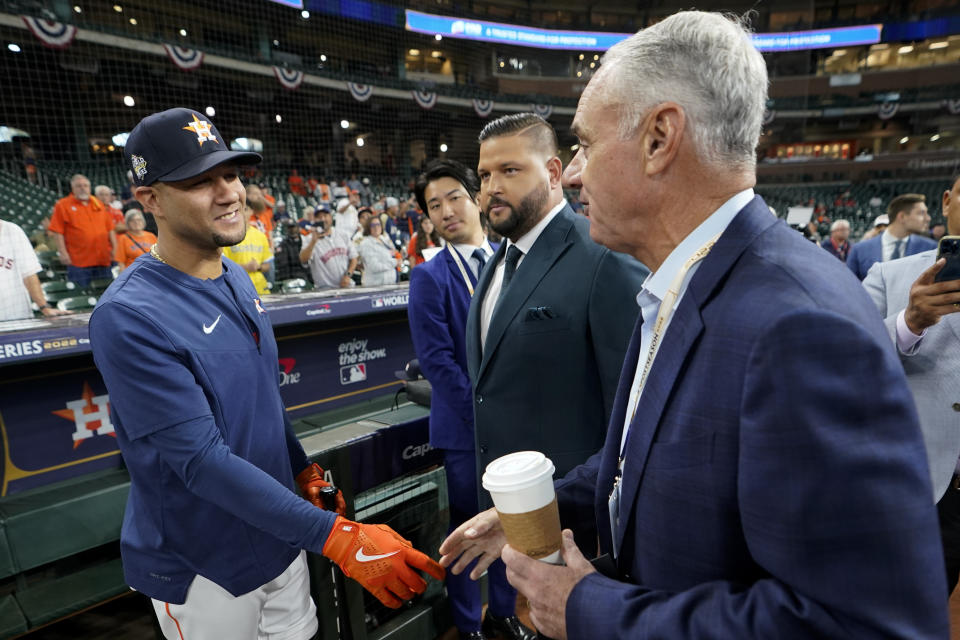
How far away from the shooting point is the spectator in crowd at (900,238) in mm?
5000

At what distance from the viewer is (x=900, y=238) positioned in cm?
510

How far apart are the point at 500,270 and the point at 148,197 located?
1.20 metres

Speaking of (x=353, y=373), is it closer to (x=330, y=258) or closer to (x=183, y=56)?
(x=330, y=258)

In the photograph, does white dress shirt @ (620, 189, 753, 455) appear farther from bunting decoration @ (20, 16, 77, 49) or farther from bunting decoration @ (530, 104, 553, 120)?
bunting decoration @ (530, 104, 553, 120)

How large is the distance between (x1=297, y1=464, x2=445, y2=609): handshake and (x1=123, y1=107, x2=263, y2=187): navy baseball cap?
1.01 m

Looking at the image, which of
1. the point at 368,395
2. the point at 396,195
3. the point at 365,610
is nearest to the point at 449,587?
the point at 365,610

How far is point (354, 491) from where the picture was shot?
213 centimetres

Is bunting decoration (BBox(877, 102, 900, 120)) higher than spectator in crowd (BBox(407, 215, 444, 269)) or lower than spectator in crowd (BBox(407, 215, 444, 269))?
higher

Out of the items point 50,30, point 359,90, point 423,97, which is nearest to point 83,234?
point 50,30

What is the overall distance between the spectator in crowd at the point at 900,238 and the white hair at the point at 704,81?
5140mm

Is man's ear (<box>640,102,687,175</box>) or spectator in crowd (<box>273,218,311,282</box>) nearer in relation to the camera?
man's ear (<box>640,102,687,175</box>)

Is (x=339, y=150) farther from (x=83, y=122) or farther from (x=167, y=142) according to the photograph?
(x=167, y=142)

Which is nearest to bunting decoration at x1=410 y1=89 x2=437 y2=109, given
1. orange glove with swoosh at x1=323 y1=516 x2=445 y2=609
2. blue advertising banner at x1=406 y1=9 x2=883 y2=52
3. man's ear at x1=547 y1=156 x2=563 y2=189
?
blue advertising banner at x1=406 y1=9 x2=883 y2=52

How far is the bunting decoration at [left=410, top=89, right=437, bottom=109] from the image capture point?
18.7 m
